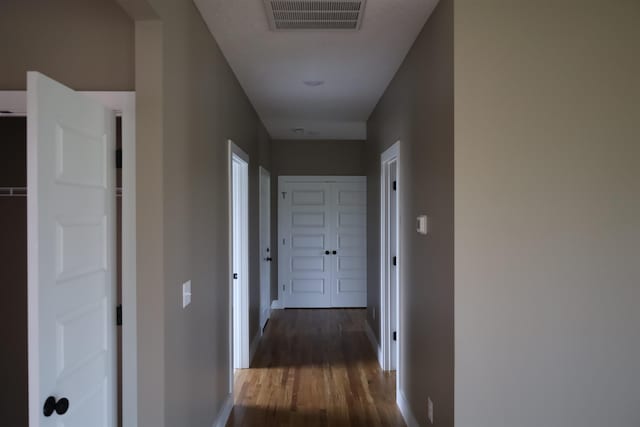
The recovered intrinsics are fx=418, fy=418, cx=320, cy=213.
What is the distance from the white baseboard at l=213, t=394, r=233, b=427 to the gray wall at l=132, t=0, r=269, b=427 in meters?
0.06

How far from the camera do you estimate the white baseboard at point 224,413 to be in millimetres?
2792

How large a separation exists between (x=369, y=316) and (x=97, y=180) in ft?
13.2

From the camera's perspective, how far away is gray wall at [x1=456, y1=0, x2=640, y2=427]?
6.32ft

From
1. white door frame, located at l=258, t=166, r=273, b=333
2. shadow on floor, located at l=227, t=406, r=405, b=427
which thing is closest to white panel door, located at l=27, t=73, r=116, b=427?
shadow on floor, located at l=227, t=406, r=405, b=427

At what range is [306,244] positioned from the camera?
21.5 ft

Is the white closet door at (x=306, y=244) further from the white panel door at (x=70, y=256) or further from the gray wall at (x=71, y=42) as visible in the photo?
the white panel door at (x=70, y=256)

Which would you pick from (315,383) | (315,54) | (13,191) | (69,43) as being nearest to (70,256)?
(69,43)

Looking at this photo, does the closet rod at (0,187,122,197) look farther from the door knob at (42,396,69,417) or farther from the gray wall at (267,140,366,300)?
the gray wall at (267,140,366,300)

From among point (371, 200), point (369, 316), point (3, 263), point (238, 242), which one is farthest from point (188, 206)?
point (369, 316)

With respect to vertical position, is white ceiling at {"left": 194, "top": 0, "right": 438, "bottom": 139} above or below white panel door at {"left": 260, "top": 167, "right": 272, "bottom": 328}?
above

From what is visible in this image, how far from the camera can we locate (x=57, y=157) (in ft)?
4.38

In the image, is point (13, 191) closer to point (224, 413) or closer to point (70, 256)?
point (70, 256)

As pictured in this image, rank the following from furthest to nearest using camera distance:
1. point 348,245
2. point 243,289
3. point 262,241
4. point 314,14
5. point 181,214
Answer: point 348,245, point 262,241, point 243,289, point 314,14, point 181,214

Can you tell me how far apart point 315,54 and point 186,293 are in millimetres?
1845
